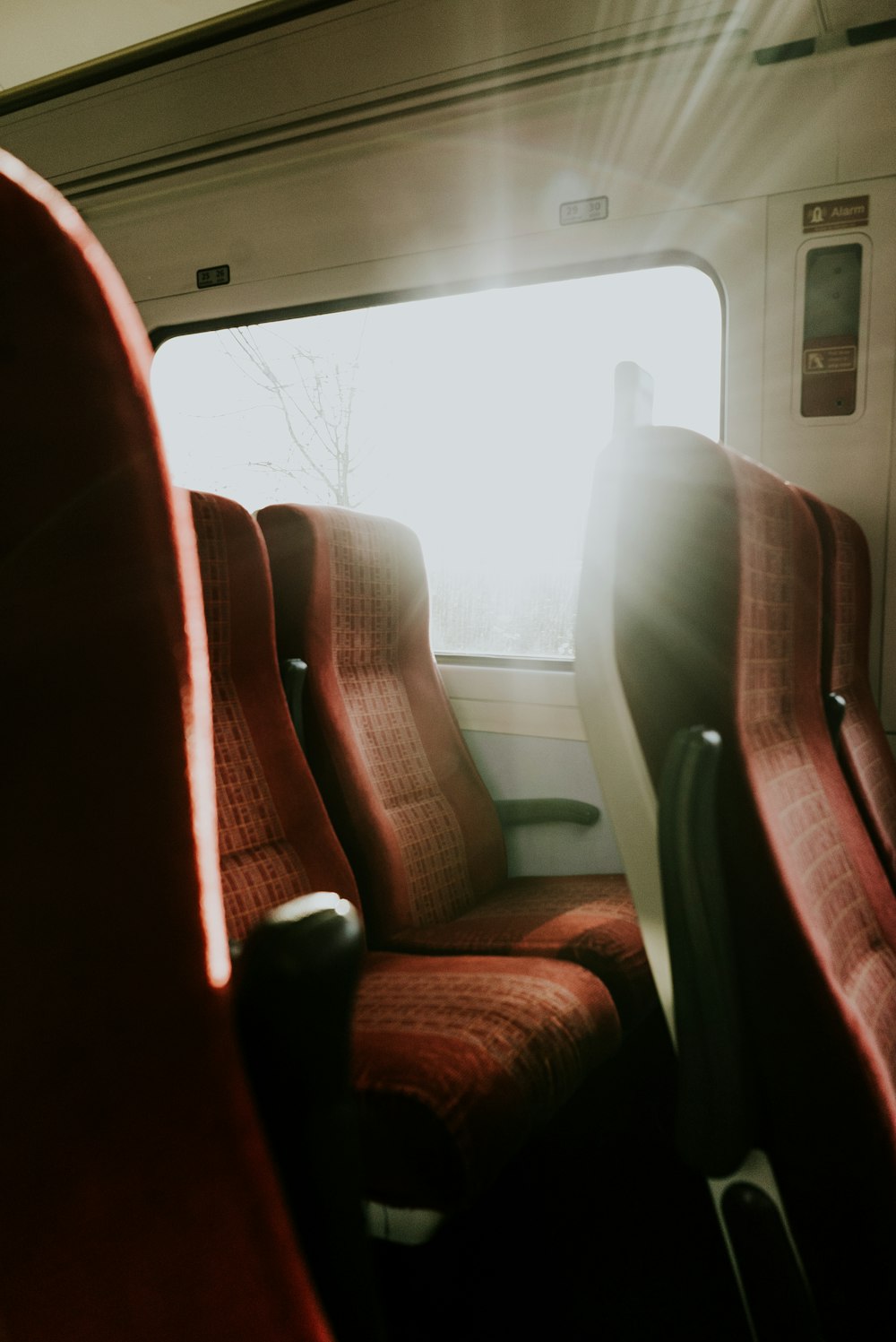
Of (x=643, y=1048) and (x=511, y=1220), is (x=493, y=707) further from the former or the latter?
(x=511, y=1220)

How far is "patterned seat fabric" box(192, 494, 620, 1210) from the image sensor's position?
1.19 metres

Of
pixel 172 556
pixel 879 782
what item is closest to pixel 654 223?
pixel 879 782

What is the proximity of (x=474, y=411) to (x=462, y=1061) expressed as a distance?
180cm

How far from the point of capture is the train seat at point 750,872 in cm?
77

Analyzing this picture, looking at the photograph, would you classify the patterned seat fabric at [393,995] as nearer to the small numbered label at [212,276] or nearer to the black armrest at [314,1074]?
the black armrest at [314,1074]

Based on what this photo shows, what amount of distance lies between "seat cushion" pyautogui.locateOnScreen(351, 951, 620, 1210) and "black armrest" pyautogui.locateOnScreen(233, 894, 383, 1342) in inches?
26.9

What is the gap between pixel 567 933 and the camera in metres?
1.86

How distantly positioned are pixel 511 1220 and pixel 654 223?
214cm

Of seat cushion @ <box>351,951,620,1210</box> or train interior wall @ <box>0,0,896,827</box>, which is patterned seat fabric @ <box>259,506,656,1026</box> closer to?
seat cushion @ <box>351,951,620,1210</box>

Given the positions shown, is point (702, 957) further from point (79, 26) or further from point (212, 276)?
point (79, 26)

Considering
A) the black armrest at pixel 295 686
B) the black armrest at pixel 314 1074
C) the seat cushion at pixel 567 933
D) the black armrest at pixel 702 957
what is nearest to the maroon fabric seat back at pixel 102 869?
the black armrest at pixel 314 1074

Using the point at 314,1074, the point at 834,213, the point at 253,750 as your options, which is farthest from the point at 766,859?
the point at 834,213

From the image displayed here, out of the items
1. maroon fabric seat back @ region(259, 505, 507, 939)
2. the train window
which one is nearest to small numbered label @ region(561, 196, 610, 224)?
the train window

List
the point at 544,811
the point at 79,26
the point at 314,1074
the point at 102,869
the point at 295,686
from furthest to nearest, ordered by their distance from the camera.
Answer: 1. the point at 79,26
2. the point at 544,811
3. the point at 295,686
4. the point at 314,1074
5. the point at 102,869
